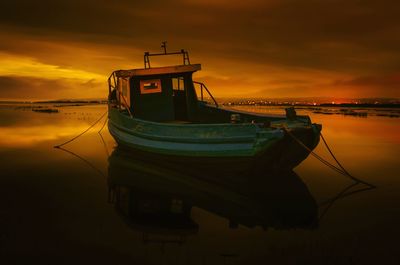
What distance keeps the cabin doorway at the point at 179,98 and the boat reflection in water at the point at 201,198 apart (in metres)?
4.33

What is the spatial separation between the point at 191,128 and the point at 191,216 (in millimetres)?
4100

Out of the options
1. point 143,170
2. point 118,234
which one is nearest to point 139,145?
point 143,170

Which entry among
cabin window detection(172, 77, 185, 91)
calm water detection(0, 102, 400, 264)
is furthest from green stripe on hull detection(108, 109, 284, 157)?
cabin window detection(172, 77, 185, 91)

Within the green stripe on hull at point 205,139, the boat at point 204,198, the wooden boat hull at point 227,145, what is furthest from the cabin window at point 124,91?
the boat at point 204,198

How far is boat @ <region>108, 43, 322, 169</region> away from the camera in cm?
1092

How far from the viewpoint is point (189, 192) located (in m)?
10.4

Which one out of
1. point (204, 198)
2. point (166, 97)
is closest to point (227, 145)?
point (204, 198)

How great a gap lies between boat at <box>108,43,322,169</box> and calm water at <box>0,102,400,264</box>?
0.76 meters

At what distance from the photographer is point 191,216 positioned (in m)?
8.37

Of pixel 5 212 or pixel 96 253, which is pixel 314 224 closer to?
pixel 96 253

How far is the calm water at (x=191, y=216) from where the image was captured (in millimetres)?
6234

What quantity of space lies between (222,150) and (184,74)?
250 inches

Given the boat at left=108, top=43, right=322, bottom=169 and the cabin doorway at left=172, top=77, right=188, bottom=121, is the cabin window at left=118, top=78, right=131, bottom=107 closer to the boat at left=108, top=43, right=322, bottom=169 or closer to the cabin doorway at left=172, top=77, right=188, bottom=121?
the boat at left=108, top=43, right=322, bottom=169

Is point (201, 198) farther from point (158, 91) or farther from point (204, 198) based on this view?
point (158, 91)
